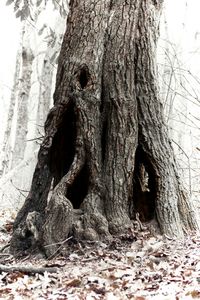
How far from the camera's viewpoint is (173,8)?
2769 centimetres

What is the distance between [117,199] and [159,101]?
1.22m

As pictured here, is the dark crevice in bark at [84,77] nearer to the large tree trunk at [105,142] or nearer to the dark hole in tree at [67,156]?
the large tree trunk at [105,142]

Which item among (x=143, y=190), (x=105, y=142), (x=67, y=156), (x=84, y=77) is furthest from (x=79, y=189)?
(x=84, y=77)

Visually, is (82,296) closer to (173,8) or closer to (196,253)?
(196,253)

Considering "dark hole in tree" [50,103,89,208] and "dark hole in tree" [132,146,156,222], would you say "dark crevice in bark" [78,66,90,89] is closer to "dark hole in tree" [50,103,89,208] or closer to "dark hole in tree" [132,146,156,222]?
"dark hole in tree" [50,103,89,208]

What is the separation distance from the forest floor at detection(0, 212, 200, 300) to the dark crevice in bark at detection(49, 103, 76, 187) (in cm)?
94

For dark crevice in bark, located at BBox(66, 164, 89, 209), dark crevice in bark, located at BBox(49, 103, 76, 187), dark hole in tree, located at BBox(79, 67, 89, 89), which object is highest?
dark hole in tree, located at BBox(79, 67, 89, 89)

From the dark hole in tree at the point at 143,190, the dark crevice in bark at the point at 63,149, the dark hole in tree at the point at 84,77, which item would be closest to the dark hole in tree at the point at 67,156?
the dark crevice in bark at the point at 63,149

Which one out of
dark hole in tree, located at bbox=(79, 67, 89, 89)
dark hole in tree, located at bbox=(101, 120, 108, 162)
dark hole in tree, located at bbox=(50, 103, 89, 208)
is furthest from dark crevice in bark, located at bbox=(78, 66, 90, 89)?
dark hole in tree, located at bbox=(101, 120, 108, 162)

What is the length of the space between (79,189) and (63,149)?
50 cm

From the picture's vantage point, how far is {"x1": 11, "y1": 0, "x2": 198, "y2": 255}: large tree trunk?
465 cm

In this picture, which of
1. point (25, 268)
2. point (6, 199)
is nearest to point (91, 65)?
point (25, 268)

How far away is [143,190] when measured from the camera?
501cm

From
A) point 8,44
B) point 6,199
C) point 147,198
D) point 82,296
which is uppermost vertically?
point 8,44
